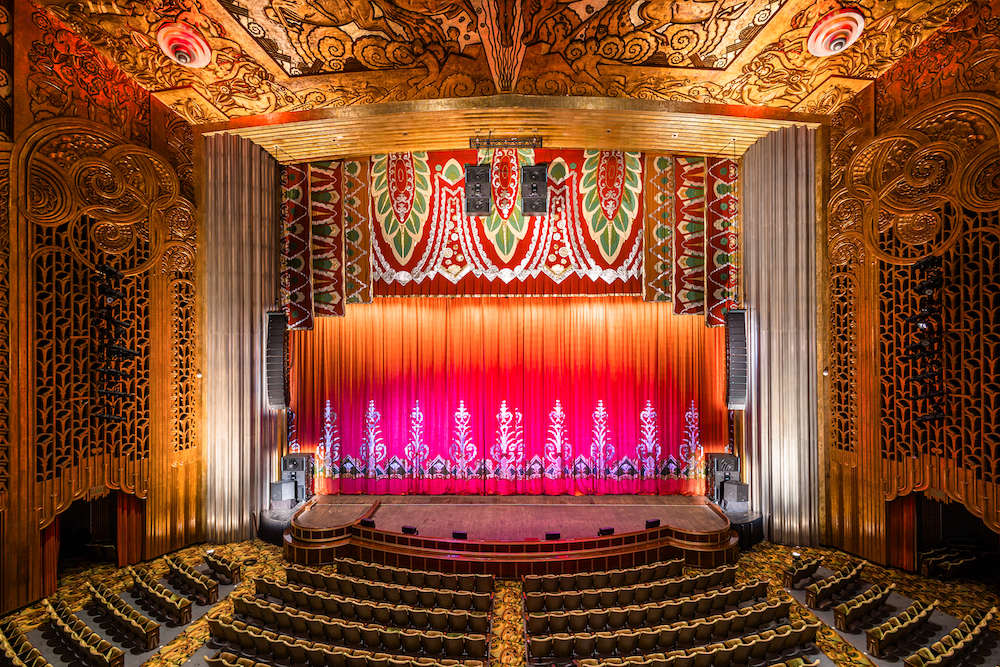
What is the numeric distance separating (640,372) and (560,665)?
6764 millimetres

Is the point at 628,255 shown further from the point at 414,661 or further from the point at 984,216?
the point at 414,661

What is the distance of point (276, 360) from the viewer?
31.3 ft

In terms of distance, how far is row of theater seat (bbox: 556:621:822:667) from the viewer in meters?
5.25

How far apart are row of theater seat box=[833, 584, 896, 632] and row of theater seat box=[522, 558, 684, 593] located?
211 cm

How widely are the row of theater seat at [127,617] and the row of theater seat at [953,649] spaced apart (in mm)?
8978

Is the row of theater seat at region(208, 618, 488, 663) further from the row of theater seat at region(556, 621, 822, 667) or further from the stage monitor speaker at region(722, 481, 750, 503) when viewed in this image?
the stage monitor speaker at region(722, 481, 750, 503)

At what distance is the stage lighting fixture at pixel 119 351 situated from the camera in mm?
7582

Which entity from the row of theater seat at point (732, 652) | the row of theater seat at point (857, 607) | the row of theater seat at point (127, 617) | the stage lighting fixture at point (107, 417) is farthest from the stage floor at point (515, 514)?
the stage lighting fixture at point (107, 417)

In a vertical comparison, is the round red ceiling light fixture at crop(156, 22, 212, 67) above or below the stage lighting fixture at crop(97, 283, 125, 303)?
above

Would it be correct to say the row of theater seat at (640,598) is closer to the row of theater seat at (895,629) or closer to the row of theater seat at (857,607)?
the row of theater seat at (857,607)

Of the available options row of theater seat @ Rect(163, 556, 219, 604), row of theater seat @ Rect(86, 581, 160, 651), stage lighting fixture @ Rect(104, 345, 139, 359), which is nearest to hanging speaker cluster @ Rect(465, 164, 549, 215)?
stage lighting fixture @ Rect(104, 345, 139, 359)

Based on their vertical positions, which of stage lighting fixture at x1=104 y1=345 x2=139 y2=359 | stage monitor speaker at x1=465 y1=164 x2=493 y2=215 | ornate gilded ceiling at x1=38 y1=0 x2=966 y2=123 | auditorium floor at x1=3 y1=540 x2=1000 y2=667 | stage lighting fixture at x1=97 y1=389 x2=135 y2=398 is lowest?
auditorium floor at x1=3 y1=540 x2=1000 y2=667

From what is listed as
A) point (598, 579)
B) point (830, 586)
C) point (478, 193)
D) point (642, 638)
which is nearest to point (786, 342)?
point (830, 586)

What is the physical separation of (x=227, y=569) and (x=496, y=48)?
29.8ft
